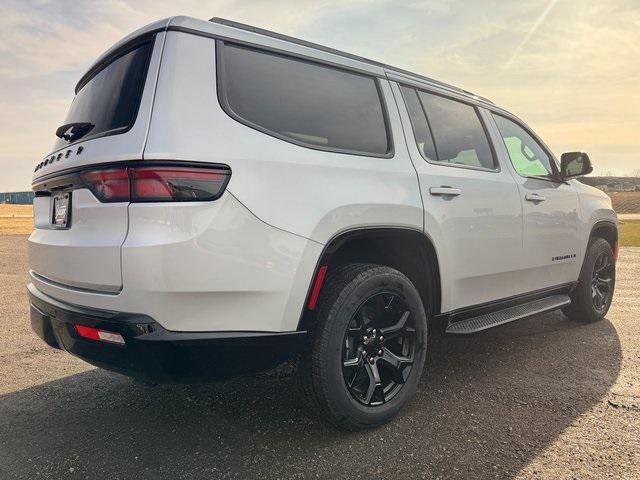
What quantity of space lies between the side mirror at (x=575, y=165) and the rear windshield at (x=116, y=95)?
12.0 feet

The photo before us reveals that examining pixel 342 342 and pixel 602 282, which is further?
pixel 602 282

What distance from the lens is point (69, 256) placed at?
2.26 meters

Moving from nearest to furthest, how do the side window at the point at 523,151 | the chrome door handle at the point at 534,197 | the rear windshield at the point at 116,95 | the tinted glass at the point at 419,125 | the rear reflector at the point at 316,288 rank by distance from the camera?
the rear windshield at the point at 116,95, the rear reflector at the point at 316,288, the tinted glass at the point at 419,125, the chrome door handle at the point at 534,197, the side window at the point at 523,151

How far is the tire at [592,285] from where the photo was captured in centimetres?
464

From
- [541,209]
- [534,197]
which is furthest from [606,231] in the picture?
[534,197]

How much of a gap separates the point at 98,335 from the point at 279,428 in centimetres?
107

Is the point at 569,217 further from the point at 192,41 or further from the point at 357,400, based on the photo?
the point at 192,41

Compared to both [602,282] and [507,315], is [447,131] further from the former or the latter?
[602,282]

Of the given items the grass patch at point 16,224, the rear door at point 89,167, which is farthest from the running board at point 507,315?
the grass patch at point 16,224

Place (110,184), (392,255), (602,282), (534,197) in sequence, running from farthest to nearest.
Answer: (602,282)
(534,197)
(392,255)
(110,184)

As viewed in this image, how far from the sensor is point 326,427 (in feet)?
8.38

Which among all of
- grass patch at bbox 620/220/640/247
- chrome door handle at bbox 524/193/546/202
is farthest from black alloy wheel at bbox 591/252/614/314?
grass patch at bbox 620/220/640/247

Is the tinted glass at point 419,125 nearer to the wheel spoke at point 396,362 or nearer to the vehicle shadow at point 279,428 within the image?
the wheel spoke at point 396,362

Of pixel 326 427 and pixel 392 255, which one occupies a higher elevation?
pixel 392 255
